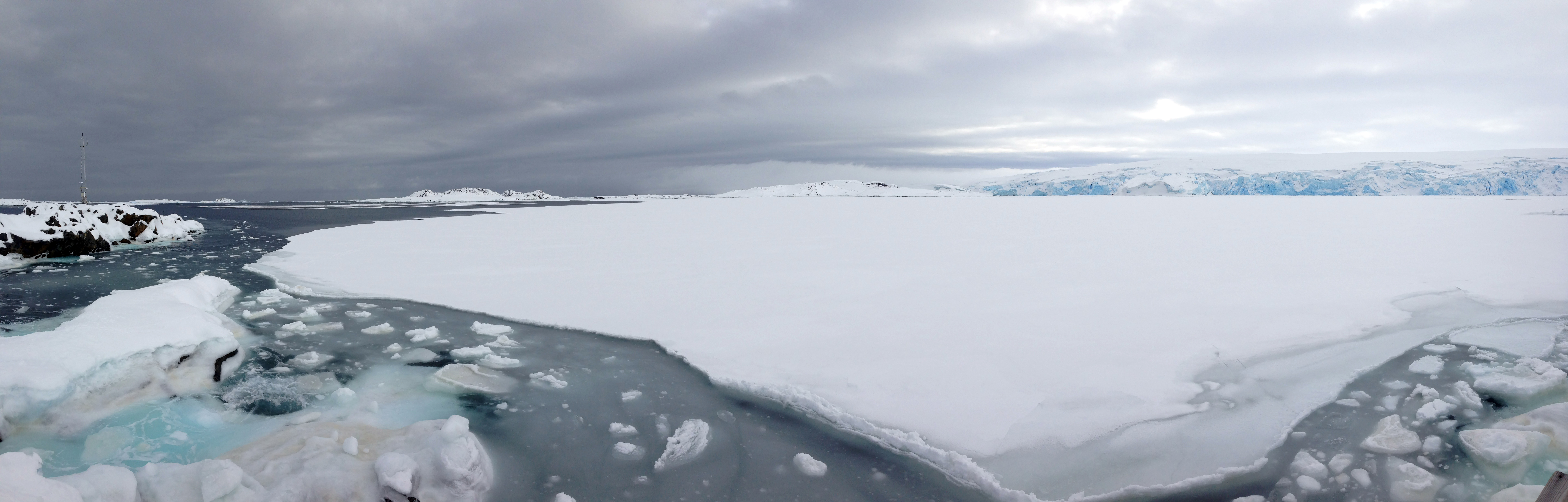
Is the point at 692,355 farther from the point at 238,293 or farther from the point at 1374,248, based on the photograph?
the point at 1374,248

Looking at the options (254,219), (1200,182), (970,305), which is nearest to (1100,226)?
(970,305)

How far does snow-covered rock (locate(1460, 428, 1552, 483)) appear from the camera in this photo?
134 inches

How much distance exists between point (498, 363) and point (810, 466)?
3.20 meters

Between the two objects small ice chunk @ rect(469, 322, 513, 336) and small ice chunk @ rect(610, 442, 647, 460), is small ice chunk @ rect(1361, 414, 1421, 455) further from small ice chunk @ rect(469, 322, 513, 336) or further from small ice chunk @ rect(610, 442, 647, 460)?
small ice chunk @ rect(469, 322, 513, 336)

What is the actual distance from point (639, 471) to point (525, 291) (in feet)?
19.4

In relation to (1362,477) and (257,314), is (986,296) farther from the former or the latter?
(257,314)

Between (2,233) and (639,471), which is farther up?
(2,233)

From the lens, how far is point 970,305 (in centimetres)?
730

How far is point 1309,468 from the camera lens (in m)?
3.52

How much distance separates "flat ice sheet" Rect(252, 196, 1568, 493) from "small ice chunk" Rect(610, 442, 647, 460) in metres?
1.31

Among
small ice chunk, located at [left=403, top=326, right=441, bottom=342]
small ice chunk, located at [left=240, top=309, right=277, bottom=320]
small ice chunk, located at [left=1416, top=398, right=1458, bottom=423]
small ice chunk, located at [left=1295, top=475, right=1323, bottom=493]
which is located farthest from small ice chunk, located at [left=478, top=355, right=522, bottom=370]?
small ice chunk, located at [left=1416, top=398, right=1458, bottom=423]

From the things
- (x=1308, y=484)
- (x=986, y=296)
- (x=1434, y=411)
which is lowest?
(x=1308, y=484)

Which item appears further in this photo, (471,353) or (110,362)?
(471,353)

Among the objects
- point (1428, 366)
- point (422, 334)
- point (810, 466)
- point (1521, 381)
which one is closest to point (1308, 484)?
point (810, 466)
